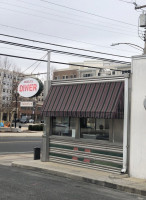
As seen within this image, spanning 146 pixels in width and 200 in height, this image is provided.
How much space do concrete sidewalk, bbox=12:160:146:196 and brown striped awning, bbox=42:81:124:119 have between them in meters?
1.94

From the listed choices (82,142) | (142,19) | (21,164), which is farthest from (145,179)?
(142,19)

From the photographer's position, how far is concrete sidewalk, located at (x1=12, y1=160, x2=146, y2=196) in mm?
8969

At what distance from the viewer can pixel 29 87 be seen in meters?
14.1

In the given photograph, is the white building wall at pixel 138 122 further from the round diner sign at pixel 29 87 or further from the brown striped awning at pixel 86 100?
the round diner sign at pixel 29 87

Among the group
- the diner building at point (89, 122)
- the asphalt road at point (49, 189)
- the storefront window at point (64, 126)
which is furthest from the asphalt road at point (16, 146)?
the asphalt road at point (49, 189)

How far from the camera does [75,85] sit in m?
12.4

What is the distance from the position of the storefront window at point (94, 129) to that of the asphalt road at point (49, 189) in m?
2.20

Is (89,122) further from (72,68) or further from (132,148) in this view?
(72,68)

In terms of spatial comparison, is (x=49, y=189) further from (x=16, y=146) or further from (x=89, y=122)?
(x=16, y=146)

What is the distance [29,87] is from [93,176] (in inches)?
216

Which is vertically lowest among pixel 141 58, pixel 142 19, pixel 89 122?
pixel 89 122

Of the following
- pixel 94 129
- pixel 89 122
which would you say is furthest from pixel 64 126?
pixel 94 129

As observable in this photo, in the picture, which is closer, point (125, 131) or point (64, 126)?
point (125, 131)

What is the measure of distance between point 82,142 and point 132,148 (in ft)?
7.37
